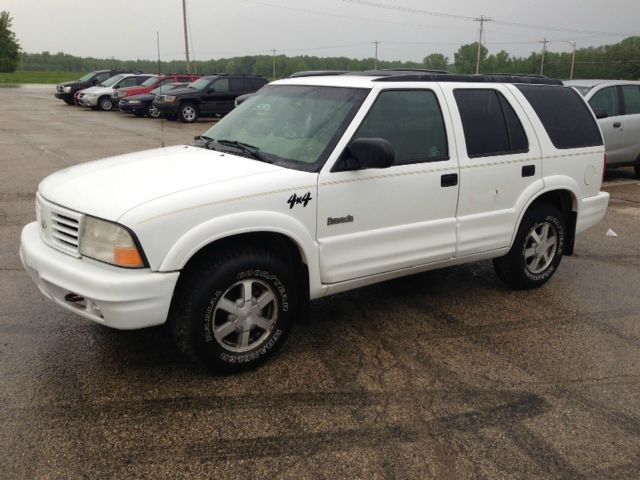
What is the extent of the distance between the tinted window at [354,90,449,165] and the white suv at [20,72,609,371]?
0.04ft

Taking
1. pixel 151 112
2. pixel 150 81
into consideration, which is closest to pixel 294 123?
pixel 151 112

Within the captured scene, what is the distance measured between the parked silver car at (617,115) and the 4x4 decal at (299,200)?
27.4ft

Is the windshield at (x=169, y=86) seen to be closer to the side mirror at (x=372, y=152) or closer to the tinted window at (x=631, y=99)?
the tinted window at (x=631, y=99)

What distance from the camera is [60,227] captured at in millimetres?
3475

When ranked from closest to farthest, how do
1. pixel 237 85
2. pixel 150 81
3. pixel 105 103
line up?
pixel 237 85 → pixel 150 81 → pixel 105 103

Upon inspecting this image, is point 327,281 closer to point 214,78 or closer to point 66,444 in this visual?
point 66,444

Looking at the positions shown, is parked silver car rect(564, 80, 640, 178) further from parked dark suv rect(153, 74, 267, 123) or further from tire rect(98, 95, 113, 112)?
tire rect(98, 95, 113, 112)

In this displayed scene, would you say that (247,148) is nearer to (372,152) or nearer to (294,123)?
(294,123)

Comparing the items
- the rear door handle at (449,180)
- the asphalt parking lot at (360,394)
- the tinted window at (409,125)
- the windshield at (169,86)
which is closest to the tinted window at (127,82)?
the windshield at (169,86)

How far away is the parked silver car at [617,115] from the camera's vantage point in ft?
34.1

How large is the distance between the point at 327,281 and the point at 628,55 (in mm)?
105119

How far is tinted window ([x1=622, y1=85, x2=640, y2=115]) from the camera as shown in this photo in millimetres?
10688

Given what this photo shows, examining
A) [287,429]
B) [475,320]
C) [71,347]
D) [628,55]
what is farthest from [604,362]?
[628,55]

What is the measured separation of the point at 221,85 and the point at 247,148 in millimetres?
18280
